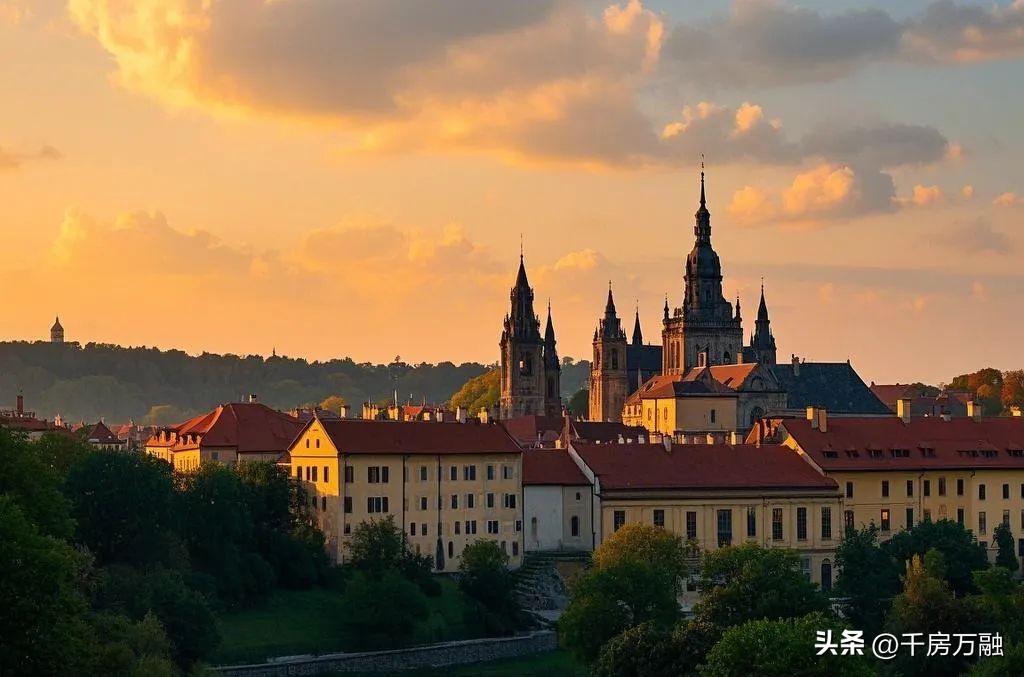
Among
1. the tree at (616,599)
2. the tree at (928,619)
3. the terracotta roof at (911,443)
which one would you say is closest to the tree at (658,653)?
the tree at (616,599)

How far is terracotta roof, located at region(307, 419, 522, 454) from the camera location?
10016 centimetres

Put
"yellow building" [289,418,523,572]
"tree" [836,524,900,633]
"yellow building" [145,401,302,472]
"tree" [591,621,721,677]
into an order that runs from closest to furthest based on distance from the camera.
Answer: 1. "tree" [591,621,721,677]
2. "tree" [836,524,900,633]
3. "yellow building" [289,418,523,572]
4. "yellow building" [145,401,302,472]

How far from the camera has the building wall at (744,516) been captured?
10394 cm

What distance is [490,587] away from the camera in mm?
93062

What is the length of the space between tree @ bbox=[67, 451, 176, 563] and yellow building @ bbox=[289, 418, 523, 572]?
1278 cm

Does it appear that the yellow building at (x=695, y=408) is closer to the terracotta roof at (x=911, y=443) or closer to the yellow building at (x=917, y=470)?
the terracotta roof at (x=911, y=443)

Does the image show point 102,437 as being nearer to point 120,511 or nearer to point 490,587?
point 490,587

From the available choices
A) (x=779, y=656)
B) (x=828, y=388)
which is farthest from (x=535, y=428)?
(x=779, y=656)

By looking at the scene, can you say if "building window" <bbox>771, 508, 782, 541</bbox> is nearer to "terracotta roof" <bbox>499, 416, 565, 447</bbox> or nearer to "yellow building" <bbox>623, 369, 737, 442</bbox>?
"terracotta roof" <bbox>499, 416, 565, 447</bbox>

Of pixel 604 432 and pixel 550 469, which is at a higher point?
pixel 604 432

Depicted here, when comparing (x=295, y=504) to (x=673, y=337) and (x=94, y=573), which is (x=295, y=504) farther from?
(x=673, y=337)

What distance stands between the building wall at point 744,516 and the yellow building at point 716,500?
52mm

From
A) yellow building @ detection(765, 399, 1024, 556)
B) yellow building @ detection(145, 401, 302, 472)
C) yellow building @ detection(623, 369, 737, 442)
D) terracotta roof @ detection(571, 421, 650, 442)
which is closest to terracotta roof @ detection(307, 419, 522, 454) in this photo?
yellow building @ detection(145, 401, 302, 472)

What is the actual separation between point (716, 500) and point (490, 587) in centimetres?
1699
